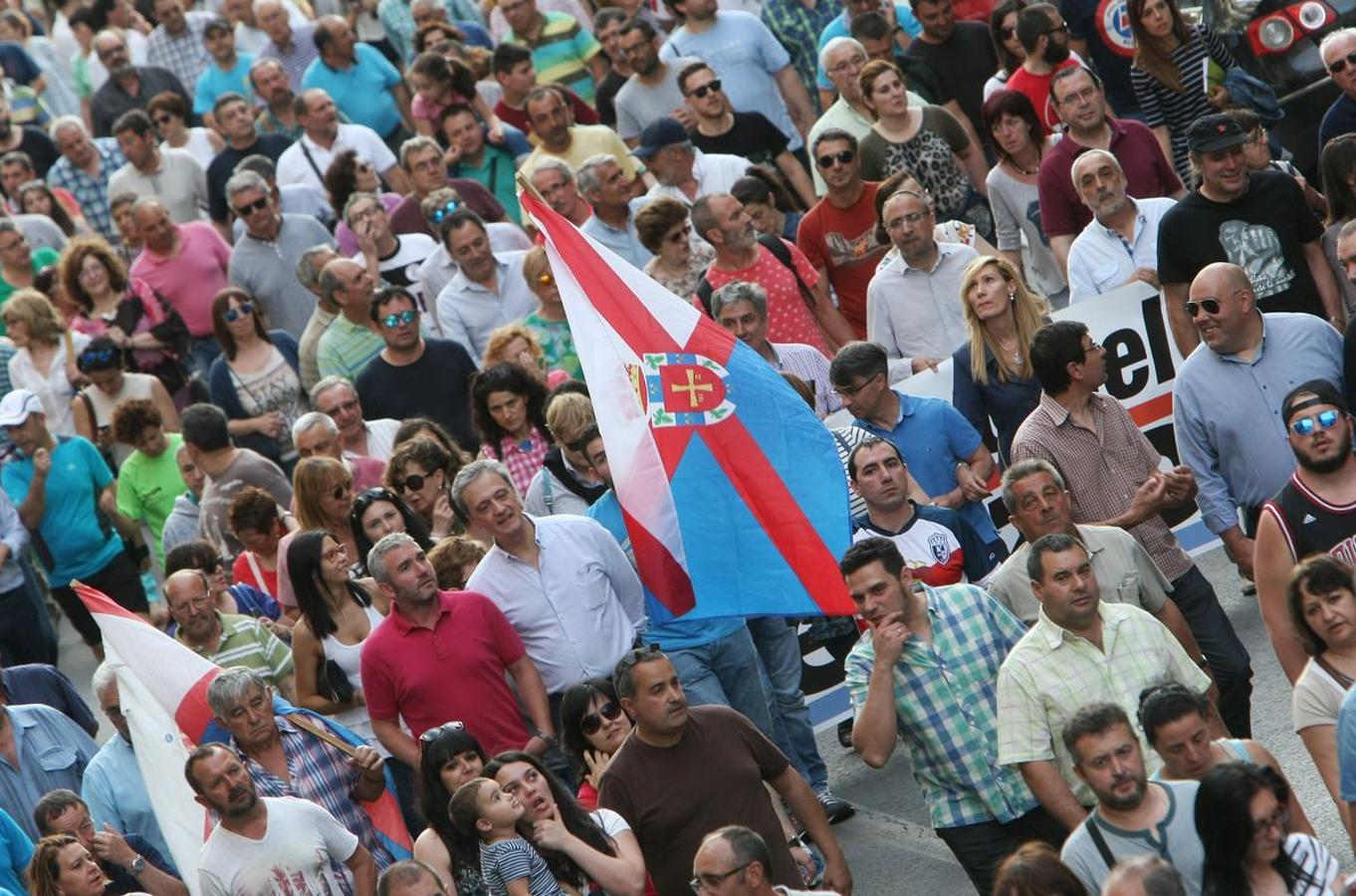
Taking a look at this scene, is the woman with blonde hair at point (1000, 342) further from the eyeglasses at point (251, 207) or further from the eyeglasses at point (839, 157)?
the eyeglasses at point (251, 207)

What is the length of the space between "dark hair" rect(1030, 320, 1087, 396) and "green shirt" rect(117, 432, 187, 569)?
5.86 meters

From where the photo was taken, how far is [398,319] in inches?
504

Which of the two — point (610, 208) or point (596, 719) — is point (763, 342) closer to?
point (596, 719)

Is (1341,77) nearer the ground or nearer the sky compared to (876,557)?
nearer the sky

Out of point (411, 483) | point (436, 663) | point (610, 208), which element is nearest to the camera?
point (436, 663)

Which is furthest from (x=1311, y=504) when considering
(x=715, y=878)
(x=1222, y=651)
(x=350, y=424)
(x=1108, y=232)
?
(x=350, y=424)

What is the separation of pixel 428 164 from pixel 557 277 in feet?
19.4

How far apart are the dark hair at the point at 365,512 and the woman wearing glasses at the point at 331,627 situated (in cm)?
39

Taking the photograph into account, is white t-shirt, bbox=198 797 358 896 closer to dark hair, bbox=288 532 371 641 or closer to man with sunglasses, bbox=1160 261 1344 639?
dark hair, bbox=288 532 371 641

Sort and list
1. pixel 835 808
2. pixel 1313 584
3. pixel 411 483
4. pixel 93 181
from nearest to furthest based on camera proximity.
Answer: pixel 1313 584 → pixel 835 808 → pixel 411 483 → pixel 93 181

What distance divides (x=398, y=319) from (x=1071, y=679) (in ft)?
19.0

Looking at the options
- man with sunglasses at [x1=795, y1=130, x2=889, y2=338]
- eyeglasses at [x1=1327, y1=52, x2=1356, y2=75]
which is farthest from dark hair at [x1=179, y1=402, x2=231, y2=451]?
eyeglasses at [x1=1327, y1=52, x2=1356, y2=75]

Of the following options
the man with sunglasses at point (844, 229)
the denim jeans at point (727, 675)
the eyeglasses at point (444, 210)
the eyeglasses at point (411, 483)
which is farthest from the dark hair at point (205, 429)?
the denim jeans at point (727, 675)

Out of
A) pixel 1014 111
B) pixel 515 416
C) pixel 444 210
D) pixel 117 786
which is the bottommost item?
pixel 117 786
